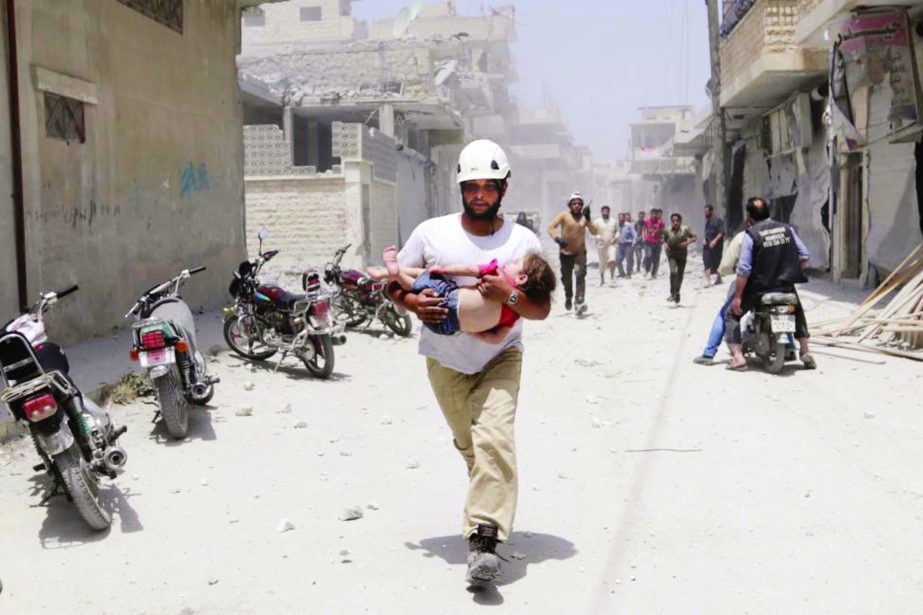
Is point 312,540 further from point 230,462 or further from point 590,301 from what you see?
point 590,301

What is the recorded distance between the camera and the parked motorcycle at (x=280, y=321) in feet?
29.8

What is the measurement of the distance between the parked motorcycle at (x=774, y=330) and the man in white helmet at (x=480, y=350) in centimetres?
521

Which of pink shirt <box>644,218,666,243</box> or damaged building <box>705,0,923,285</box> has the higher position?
damaged building <box>705,0,923,285</box>

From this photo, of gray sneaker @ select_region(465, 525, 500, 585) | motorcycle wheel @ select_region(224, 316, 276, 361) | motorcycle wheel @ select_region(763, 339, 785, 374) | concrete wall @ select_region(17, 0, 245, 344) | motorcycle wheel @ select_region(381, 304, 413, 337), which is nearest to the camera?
gray sneaker @ select_region(465, 525, 500, 585)

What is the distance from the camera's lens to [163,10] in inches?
477

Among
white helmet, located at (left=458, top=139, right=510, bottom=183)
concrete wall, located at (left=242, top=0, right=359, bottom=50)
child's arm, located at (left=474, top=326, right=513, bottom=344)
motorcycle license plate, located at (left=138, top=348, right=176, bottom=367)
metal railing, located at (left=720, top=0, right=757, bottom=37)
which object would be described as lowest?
Result: motorcycle license plate, located at (left=138, top=348, right=176, bottom=367)

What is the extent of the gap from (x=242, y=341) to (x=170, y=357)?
3418 mm

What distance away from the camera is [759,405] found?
24.6ft

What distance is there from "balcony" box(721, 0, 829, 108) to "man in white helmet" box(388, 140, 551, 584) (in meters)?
14.6

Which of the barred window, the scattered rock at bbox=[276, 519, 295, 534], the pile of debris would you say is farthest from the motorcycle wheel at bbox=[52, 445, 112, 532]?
the barred window

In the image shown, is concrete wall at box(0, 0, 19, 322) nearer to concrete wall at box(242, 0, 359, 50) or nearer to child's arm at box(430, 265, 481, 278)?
child's arm at box(430, 265, 481, 278)

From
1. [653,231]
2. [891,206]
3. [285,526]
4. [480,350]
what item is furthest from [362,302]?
[653,231]

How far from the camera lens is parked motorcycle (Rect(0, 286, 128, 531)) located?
4.54 metres

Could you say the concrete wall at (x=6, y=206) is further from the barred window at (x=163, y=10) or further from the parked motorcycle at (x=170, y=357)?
the barred window at (x=163, y=10)
